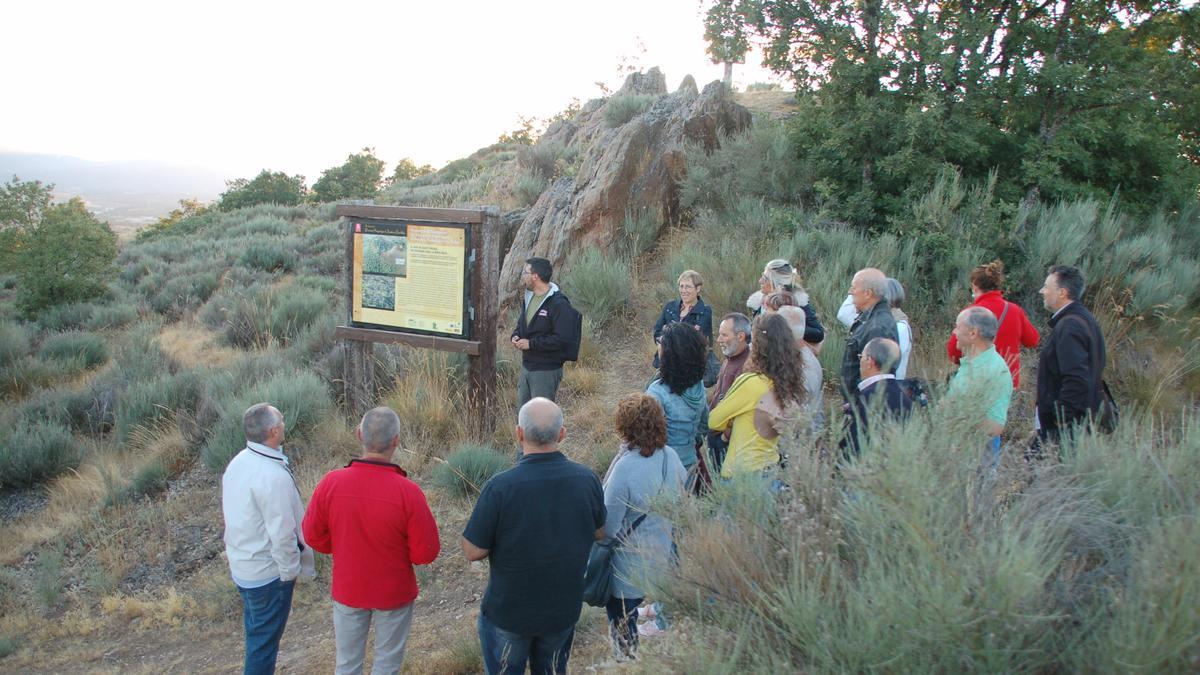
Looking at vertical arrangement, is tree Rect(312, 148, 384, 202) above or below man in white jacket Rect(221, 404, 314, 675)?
above

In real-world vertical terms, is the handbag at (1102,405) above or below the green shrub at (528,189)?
below

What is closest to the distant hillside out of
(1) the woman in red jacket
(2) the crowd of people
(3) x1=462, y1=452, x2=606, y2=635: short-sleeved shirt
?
(2) the crowd of people

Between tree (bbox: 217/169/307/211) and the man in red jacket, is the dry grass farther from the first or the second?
tree (bbox: 217/169/307/211)

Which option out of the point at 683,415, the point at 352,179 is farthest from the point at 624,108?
the point at 352,179

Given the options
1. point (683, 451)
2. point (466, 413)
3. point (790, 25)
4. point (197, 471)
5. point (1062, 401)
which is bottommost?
point (197, 471)

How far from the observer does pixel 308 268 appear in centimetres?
1848

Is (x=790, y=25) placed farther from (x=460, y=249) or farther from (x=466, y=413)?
(x=466, y=413)

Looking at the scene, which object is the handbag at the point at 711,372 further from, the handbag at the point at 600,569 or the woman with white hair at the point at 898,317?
the handbag at the point at 600,569

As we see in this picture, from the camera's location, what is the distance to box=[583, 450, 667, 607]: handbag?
13.5 feet

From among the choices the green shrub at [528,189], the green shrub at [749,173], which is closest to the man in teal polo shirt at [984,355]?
the green shrub at [749,173]

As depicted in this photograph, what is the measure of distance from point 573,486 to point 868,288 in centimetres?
299

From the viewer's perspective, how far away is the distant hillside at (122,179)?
135 metres

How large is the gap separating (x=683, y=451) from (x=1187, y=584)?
2.88 metres

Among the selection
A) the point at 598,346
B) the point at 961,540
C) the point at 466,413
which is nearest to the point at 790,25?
the point at 598,346
